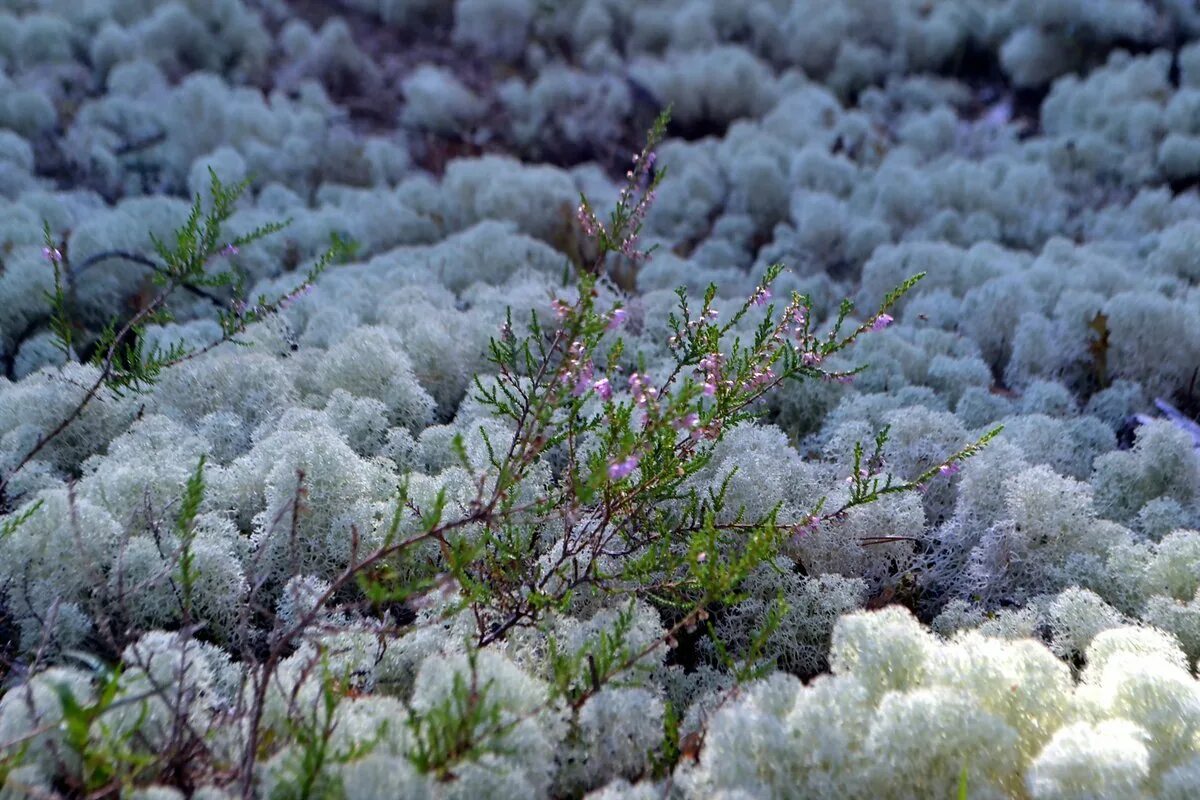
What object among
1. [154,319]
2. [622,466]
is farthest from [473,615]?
[154,319]

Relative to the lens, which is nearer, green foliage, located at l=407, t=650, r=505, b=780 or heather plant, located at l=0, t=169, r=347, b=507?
green foliage, located at l=407, t=650, r=505, b=780

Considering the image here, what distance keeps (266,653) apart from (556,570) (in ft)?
1.68

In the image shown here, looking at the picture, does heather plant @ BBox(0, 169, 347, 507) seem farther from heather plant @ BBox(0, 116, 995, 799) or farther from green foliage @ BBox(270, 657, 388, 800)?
green foliage @ BBox(270, 657, 388, 800)

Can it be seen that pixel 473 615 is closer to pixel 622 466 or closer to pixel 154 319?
pixel 622 466

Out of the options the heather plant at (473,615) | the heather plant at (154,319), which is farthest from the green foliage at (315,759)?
the heather plant at (154,319)

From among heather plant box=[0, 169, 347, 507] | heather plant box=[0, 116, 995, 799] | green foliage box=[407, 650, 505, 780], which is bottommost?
green foliage box=[407, 650, 505, 780]

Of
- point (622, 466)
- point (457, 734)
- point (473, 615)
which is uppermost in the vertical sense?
point (622, 466)

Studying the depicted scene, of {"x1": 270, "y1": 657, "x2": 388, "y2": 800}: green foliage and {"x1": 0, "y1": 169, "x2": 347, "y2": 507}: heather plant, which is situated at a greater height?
{"x1": 0, "y1": 169, "x2": 347, "y2": 507}: heather plant

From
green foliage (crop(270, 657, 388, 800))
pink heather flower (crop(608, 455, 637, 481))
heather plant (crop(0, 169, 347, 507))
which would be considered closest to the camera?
green foliage (crop(270, 657, 388, 800))

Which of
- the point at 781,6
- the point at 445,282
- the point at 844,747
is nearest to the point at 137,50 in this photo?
the point at 445,282

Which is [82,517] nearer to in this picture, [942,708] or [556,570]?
[556,570]

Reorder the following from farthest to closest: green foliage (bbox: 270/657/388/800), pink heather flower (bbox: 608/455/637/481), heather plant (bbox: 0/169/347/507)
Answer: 1. heather plant (bbox: 0/169/347/507)
2. pink heather flower (bbox: 608/455/637/481)
3. green foliage (bbox: 270/657/388/800)

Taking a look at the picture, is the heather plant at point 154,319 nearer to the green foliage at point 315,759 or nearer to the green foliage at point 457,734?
the green foliage at point 315,759

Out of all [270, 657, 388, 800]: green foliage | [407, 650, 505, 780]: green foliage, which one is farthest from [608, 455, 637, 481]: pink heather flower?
[270, 657, 388, 800]: green foliage
